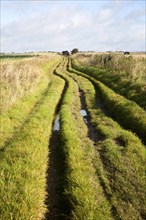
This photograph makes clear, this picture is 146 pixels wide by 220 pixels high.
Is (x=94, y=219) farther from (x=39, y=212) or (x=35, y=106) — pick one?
(x=35, y=106)

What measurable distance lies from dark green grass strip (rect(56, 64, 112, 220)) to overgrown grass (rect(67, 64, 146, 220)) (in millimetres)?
259

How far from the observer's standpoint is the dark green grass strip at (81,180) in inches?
259

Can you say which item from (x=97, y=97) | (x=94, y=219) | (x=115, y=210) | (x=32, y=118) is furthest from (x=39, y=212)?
(x=97, y=97)

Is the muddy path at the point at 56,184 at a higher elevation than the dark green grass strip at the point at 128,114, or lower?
lower

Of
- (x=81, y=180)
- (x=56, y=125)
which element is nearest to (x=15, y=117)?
(x=56, y=125)

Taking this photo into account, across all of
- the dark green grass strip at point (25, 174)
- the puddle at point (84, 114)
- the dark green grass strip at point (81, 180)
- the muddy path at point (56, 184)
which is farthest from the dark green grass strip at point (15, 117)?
the puddle at point (84, 114)

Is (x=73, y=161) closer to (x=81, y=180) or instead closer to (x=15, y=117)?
(x=81, y=180)

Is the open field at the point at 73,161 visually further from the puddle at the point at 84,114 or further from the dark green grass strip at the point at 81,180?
the puddle at the point at 84,114

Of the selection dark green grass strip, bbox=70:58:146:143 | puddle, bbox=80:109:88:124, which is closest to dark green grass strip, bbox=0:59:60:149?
puddle, bbox=80:109:88:124

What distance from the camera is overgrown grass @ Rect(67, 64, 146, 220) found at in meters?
7.00

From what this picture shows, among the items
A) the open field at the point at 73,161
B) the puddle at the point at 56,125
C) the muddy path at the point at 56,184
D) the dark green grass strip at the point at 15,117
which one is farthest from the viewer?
the puddle at the point at 56,125

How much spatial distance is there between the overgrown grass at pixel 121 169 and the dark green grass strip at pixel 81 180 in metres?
0.26

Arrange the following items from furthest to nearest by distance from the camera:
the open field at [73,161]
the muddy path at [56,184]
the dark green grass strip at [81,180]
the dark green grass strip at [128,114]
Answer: the dark green grass strip at [128,114] < the muddy path at [56,184] < the open field at [73,161] < the dark green grass strip at [81,180]

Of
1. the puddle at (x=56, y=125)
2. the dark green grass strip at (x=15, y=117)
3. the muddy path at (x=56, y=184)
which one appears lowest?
the muddy path at (x=56, y=184)
